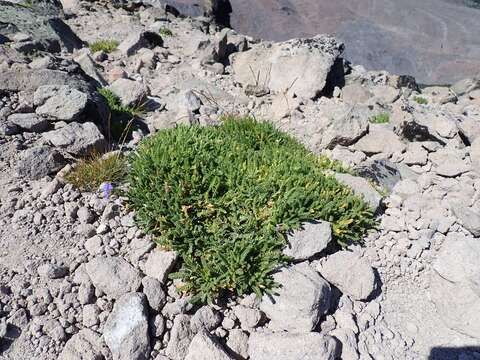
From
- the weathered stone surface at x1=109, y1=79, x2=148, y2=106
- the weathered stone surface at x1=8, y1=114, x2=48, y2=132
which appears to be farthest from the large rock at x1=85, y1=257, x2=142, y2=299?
the weathered stone surface at x1=109, y1=79, x2=148, y2=106

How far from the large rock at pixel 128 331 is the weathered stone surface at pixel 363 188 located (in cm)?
303

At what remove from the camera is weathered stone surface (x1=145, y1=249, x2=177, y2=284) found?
15.0ft

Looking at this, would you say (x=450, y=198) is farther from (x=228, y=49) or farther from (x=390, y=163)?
(x=228, y=49)

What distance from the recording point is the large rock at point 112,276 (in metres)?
4.39

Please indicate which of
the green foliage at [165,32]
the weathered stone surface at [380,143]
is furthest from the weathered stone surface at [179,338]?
the green foliage at [165,32]

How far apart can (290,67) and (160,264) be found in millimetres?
6173

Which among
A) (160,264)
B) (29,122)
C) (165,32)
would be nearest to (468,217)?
(160,264)

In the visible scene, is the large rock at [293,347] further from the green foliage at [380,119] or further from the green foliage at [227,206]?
the green foliage at [380,119]

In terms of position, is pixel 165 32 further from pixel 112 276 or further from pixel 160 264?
pixel 112 276

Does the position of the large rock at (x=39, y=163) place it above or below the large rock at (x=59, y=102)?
below

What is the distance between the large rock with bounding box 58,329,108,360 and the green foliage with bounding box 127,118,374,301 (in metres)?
0.98

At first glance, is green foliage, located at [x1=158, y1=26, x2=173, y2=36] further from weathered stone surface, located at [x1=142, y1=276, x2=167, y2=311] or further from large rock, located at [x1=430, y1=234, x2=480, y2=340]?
large rock, located at [x1=430, y1=234, x2=480, y2=340]

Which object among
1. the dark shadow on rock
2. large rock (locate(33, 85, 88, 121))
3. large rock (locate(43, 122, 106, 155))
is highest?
large rock (locate(33, 85, 88, 121))

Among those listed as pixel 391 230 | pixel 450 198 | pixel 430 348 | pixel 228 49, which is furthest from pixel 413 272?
pixel 228 49
